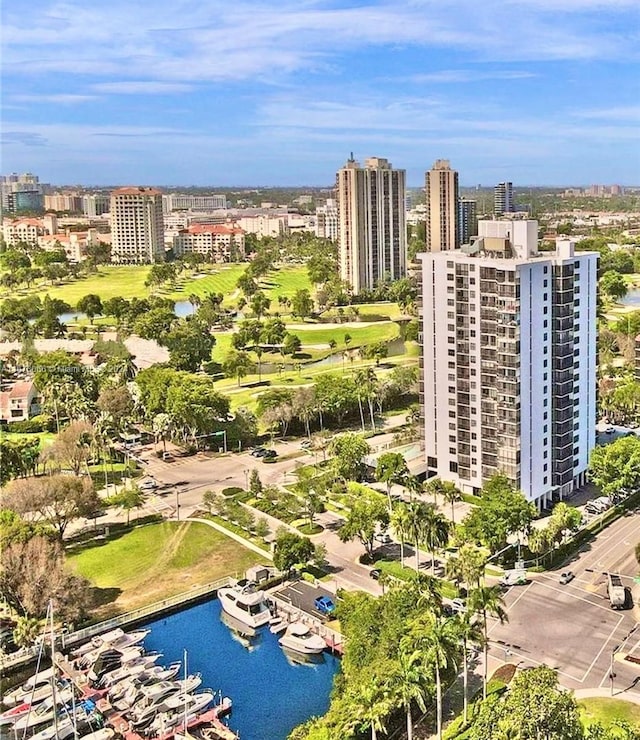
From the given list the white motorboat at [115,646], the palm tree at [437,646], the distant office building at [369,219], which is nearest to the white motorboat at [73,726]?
the white motorboat at [115,646]

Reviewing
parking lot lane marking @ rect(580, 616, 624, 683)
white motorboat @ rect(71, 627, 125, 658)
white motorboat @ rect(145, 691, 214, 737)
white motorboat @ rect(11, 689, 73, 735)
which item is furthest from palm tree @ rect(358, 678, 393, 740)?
white motorboat @ rect(71, 627, 125, 658)

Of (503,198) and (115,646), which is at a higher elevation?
(503,198)

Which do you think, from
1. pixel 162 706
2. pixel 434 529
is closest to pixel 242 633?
pixel 162 706

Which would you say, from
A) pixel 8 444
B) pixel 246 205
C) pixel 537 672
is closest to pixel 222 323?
pixel 8 444

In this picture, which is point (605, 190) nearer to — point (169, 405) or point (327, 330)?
point (327, 330)

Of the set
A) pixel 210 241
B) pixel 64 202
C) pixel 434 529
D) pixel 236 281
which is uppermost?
pixel 64 202

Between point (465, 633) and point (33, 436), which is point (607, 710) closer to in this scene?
point (465, 633)

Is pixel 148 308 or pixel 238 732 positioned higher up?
pixel 148 308
